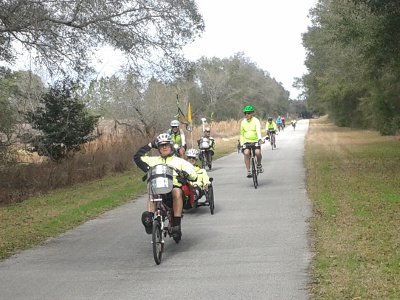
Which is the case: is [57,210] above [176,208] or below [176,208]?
below

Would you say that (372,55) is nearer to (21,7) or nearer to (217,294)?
(21,7)

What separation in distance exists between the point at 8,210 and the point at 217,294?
9.85 m

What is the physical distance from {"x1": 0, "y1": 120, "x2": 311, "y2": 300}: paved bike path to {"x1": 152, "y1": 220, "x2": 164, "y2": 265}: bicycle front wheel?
125 mm

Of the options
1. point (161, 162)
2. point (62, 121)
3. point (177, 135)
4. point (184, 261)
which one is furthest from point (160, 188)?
point (62, 121)

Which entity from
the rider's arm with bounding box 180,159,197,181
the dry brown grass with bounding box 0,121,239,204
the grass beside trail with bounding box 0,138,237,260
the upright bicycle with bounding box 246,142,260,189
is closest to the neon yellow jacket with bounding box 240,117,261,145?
the upright bicycle with bounding box 246,142,260,189

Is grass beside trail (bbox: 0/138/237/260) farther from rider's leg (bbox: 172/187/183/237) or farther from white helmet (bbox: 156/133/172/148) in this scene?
white helmet (bbox: 156/133/172/148)

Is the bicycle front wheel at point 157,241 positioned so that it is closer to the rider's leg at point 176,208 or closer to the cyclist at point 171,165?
the cyclist at point 171,165

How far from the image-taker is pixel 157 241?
25.2 feet

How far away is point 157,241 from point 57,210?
658cm

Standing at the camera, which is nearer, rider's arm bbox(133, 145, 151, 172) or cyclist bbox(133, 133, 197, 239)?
cyclist bbox(133, 133, 197, 239)

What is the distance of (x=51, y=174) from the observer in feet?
62.8

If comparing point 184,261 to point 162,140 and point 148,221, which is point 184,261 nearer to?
point 148,221

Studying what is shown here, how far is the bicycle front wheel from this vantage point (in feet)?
24.5

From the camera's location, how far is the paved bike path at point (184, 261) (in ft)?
20.7
